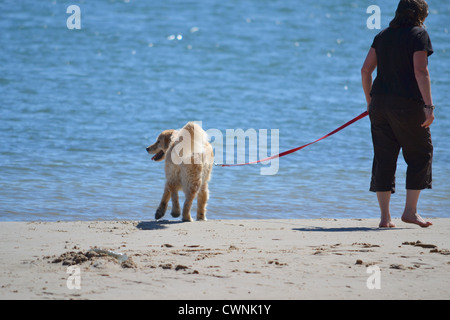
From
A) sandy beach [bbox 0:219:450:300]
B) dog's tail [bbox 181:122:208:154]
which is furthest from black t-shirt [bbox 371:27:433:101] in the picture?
dog's tail [bbox 181:122:208:154]

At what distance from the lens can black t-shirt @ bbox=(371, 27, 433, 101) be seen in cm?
594

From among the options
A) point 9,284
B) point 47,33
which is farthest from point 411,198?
point 47,33

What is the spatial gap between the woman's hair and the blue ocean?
2736mm

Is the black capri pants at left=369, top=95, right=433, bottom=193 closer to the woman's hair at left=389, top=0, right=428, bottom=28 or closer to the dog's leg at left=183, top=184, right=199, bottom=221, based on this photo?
the woman's hair at left=389, top=0, right=428, bottom=28

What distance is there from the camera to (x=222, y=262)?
502 centimetres

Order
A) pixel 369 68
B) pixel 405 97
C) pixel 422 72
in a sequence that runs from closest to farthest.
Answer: pixel 422 72, pixel 405 97, pixel 369 68

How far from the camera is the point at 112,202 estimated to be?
333 inches

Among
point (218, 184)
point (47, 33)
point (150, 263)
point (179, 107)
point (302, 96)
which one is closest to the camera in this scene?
point (150, 263)

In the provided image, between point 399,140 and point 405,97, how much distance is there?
40 cm

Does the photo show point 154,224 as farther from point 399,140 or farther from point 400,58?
point 400,58

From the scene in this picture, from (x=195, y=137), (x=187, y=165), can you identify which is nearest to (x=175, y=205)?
(x=187, y=165)

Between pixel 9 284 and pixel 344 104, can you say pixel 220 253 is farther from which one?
pixel 344 104

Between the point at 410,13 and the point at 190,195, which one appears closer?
the point at 410,13
